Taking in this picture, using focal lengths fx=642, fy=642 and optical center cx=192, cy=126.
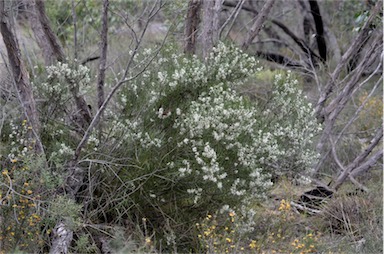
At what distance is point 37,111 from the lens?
17.2 ft

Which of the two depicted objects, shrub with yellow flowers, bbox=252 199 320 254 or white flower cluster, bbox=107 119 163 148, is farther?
shrub with yellow flowers, bbox=252 199 320 254

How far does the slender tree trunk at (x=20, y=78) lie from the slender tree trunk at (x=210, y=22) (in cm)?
195

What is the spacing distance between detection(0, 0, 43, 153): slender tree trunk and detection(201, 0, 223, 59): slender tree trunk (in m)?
1.95

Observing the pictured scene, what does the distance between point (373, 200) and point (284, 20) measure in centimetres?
817

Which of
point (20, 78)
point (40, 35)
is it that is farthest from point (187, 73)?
point (40, 35)

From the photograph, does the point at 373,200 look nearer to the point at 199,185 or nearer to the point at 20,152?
the point at 199,185

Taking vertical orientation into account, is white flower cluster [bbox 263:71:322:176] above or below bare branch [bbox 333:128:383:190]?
above

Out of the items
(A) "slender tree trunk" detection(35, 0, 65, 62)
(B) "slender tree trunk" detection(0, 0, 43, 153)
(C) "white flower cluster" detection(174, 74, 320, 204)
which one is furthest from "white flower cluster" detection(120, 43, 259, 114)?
(A) "slender tree trunk" detection(35, 0, 65, 62)

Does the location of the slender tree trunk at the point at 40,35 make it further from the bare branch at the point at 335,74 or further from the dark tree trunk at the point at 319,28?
the dark tree trunk at the point at 319,28

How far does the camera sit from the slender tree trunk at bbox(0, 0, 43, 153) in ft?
15.9

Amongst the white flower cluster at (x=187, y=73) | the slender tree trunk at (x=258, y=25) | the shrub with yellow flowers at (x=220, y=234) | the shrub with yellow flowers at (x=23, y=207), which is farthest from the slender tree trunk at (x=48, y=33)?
the shrub with yellow flowers at (x=220, y=234)

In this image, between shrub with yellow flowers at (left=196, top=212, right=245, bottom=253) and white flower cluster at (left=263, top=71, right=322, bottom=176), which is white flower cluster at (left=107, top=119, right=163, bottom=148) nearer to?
shrub with yellow flowers at (left=196, top=212, right=245, bottom=253)

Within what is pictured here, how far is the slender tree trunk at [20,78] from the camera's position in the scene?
15.9 feet

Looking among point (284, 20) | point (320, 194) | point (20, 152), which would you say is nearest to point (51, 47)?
point (20, 152)
